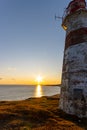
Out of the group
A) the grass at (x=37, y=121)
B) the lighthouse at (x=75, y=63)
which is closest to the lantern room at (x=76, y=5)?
the lighthouse at (x=75, y=63)

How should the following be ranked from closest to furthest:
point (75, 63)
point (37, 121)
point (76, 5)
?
point (37, 121)
point (75, 63)
point (76, 5)

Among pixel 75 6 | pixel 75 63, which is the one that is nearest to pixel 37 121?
pixel 75 63

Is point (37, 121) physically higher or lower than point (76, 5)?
lower

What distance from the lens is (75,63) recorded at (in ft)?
53.8

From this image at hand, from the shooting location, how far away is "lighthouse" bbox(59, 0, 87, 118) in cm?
1542

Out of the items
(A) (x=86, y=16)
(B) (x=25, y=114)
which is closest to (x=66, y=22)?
(A) (x=86, y=16)

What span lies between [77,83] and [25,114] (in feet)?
16.4

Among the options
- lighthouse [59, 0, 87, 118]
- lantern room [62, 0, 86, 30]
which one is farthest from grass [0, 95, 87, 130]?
lantern room [62, 0, 86, 30]

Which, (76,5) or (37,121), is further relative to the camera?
(76,5)

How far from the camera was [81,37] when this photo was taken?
16.6m

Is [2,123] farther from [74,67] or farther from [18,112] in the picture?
[74,67]

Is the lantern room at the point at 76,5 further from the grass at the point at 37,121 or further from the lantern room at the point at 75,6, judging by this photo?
the grass at the point at 37,121

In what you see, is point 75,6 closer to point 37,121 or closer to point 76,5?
point 76,5

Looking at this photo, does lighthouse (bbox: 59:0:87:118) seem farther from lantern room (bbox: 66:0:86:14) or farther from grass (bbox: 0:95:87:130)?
grass (bbox: 0:95:87:130)
